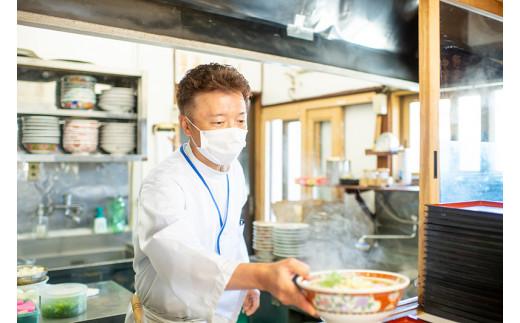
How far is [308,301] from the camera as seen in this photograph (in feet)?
3.53

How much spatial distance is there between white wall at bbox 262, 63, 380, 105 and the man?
3.17 m

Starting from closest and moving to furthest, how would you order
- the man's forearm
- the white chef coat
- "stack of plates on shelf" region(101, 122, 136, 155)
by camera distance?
the man's forearm, the white chef coat, "stack of plates on shelf" region(101, 122, 136, 155)

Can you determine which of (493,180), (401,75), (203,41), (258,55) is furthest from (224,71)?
(401,75)

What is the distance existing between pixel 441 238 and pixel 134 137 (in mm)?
3222

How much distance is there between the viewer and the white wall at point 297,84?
16.6 ft

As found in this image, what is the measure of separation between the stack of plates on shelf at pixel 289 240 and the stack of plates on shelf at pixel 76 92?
1.99 metres

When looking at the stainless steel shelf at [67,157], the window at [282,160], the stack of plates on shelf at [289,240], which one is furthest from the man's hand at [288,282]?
the window at [282,160]

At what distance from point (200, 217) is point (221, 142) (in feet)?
0.98

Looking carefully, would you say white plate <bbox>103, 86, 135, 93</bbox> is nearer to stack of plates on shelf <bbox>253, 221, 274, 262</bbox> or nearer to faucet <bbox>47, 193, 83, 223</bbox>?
faucet <bbox>47, 193, 83, 223</bbox>

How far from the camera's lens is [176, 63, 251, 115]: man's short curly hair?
170cm

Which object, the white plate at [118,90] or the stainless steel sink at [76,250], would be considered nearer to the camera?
the white plate at [118,90]

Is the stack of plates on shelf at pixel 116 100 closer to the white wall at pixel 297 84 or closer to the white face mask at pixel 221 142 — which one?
the white wall at pixel 297 84

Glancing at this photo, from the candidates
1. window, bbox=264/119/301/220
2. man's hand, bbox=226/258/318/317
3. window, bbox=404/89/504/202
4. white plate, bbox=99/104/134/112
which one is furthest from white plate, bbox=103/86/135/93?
man's hand, bbox=226/258/318/317

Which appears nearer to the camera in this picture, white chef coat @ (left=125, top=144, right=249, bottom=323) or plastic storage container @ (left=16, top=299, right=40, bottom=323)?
white chef coat @ (left=125, top=144, right=249, bottom=323)
